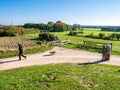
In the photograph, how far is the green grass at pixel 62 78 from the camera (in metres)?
11.4

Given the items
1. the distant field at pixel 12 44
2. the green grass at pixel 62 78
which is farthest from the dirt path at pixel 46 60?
the distant field at pixel 12 44

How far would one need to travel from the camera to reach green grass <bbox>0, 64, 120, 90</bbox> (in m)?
11.4

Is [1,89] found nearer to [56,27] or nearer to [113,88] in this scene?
[113,88]

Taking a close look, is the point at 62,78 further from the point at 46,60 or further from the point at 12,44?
the point at 12,44

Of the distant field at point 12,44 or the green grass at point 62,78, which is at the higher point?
the distant field at point 12,44

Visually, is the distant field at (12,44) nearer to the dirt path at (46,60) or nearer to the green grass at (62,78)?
the dirt path at (46,60)

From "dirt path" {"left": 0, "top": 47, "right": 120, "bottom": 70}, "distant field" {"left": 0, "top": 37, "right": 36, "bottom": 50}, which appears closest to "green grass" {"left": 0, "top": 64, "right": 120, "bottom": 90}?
"dirt path" {"left": 0, "top": 47, "right": 120, "bottom": 70}

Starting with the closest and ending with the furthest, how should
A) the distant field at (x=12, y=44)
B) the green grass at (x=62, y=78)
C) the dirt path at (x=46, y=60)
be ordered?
the green grass at (x=62, y=78) < the dirt path at (x=46, y=60) < the distant field at (x=12, y=44)

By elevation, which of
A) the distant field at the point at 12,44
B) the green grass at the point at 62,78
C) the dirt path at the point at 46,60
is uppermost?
the distant field at the point at 12,44

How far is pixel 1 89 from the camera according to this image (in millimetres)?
10852

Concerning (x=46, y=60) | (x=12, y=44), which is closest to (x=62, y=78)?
(x=46, y=60)

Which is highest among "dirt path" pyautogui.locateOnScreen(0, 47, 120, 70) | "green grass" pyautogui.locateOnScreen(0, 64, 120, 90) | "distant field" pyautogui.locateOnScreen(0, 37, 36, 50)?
"distant field" pyautogui.locateOnScreen(0, 37, 36, 50)

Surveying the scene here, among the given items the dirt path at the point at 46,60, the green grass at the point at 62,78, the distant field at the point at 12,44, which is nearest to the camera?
the green grass at the point at 62,78

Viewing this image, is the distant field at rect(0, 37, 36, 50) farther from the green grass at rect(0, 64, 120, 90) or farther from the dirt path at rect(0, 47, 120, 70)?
the green grass at rect(0, 64, 120, 90)
